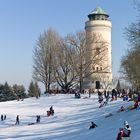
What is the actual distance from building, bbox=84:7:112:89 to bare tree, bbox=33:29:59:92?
5853 mm

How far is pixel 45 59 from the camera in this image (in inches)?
2594

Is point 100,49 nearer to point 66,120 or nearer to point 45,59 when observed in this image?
point 45,59

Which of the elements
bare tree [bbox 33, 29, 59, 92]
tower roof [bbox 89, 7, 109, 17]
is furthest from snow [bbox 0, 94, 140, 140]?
tower roof [bbox 89, 7, 109, 17]

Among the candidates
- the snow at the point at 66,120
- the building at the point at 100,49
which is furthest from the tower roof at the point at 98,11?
the snow at the point at 66,120

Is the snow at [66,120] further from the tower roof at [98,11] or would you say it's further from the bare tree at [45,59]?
the tower roof at [98,11]

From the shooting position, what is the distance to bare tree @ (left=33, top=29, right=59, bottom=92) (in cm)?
6575

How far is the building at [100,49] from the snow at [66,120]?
14.4 metres

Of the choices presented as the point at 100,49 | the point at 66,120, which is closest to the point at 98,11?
the point at 100,49

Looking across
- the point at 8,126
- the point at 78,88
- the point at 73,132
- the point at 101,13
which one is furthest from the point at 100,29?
the point at 73,132

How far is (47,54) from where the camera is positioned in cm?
6594

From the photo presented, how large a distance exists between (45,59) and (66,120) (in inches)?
1115

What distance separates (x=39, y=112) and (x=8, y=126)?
692 centimetres

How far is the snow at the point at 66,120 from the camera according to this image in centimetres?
2973

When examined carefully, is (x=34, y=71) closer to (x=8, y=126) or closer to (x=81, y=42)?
(x=81, y=42)
